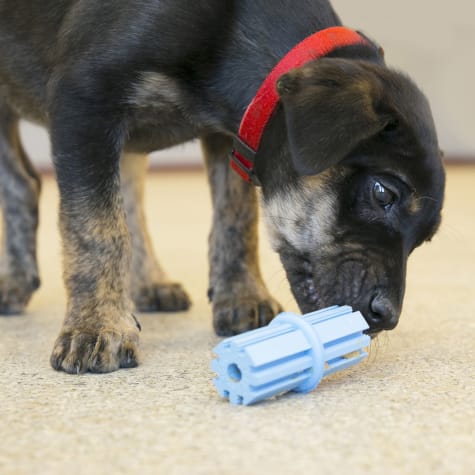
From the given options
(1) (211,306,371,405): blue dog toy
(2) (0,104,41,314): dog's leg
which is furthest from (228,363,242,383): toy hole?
(2) (0,104,41,314): dog's leg

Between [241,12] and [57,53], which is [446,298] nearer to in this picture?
[241,12]

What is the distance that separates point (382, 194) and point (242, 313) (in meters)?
0.80

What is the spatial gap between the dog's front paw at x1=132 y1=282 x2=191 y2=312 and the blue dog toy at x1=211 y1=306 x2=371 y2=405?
4.08 feet

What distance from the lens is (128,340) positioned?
7.52 feet

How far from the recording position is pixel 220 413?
1793 millimetres

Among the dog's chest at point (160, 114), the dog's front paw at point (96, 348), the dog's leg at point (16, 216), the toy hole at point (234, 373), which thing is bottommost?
the dog's leg at point (16, 216)

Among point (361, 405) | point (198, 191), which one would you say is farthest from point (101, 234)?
point (198, 191)

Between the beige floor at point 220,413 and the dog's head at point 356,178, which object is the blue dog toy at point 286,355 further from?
the dog's head at point 356,178

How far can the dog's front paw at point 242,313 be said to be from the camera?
277 cm

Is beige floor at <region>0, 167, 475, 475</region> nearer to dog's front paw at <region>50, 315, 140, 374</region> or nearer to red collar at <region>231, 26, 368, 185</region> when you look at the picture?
dog's front paw at <region>50, 315, 140, 374</region>

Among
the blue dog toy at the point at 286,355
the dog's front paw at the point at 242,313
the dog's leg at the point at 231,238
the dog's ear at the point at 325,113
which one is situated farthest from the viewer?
the dog's leg at the point at 231,238

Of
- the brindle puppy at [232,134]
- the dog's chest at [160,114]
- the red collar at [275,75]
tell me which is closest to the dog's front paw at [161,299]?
the brindle puppy at [232,134]

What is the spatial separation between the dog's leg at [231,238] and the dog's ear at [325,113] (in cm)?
91

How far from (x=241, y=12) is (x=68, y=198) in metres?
0.72
